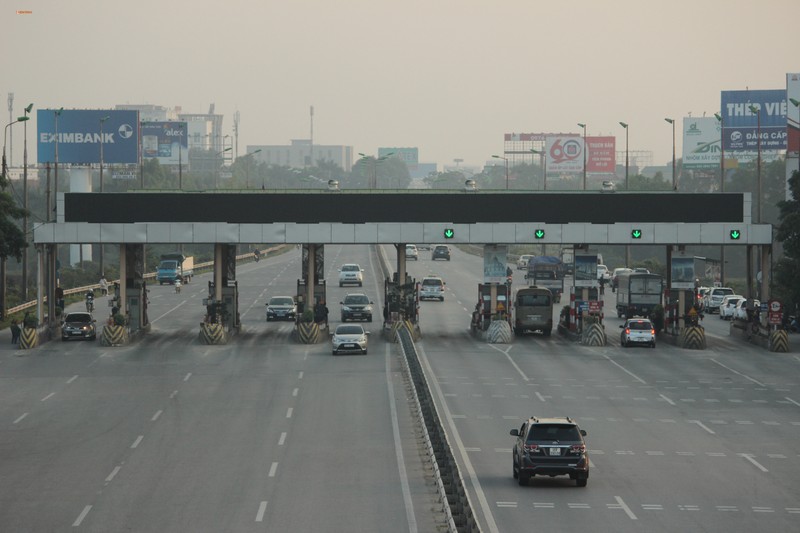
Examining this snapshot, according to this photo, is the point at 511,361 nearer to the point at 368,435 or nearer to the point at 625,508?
the point at 368,435

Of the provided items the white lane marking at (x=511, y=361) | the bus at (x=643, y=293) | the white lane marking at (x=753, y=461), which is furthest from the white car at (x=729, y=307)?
the white lane marking at (x=753, y=461)

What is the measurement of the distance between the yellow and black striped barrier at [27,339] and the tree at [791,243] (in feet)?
123

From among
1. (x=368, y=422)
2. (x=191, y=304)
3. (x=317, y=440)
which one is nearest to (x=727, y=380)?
(x=368, y=422)

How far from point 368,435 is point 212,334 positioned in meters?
29.9

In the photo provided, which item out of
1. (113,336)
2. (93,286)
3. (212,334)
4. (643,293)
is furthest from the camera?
(93,286)

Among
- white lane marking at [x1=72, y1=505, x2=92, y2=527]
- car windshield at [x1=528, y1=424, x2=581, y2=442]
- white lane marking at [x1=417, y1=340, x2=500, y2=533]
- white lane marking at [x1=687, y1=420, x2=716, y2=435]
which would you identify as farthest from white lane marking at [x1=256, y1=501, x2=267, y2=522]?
white lane marking at [x1=687, y1=420, x2=716, y2=435]

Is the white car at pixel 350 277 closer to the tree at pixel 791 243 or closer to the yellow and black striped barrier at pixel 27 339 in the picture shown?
the tree at pixel 791 243

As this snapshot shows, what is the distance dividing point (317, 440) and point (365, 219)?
3283 cm

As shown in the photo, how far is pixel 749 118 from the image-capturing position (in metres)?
152

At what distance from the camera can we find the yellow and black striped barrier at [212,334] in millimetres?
68875

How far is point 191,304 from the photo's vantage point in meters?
98.1

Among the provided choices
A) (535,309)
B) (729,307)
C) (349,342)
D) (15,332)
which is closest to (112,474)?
(349,342)

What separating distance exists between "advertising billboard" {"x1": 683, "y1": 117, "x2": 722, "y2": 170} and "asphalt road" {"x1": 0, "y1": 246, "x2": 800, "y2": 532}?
4963 inches

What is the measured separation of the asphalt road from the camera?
29.5 m
